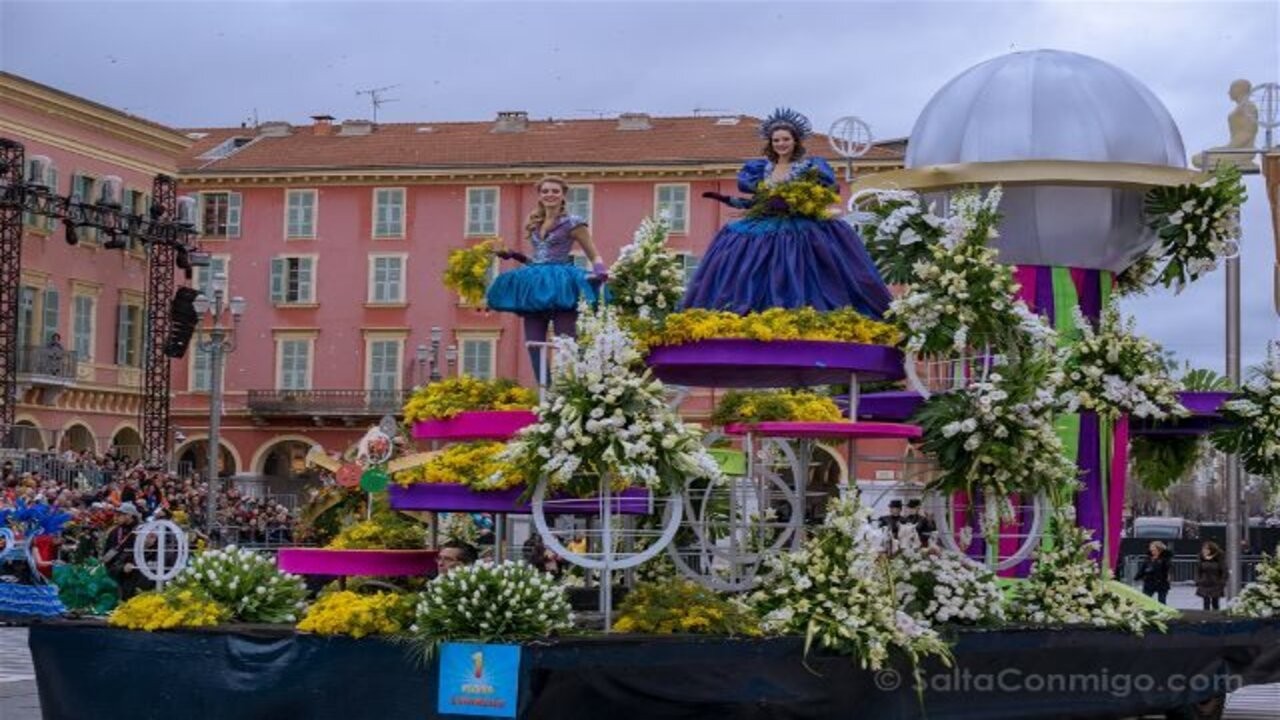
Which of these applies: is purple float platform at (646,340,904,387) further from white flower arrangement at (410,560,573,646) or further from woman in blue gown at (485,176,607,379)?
white flower arrangement at (410,560,573,646)

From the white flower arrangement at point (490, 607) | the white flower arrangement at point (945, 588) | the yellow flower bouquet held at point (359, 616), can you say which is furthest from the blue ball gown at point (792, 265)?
the yellow flower bouquet held at point (359, 616)

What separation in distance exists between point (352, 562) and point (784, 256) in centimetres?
349

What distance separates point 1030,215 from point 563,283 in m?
4.03

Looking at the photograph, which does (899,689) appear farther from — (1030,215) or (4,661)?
(4,661)

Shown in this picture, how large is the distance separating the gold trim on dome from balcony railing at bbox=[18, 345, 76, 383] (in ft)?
125

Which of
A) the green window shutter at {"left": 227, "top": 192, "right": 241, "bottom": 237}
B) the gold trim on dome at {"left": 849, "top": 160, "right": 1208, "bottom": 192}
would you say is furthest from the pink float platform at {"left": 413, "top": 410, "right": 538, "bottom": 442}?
the green window shutter at {"left": 227, "top": 192, "right": 241, "bottom": 237}

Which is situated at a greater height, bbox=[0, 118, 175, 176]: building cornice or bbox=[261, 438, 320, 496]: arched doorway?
bbox=[0, 118, 175, 176]: building cornice

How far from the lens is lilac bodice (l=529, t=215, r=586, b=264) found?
14.1m

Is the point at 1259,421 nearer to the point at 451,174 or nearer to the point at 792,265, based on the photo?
the point at 792,265

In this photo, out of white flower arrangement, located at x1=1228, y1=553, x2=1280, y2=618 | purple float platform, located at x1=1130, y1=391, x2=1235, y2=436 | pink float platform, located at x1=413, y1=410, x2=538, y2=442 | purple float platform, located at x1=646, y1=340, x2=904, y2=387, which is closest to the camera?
purple float platform, located at x1=646, y1=340, x2=904, y2=387

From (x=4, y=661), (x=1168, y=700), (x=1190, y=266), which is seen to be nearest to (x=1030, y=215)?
(x=1190, y=266)

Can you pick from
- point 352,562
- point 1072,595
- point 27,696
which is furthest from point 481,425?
point 27,696

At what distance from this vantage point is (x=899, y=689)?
12555 mm

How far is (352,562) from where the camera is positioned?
1339cm
